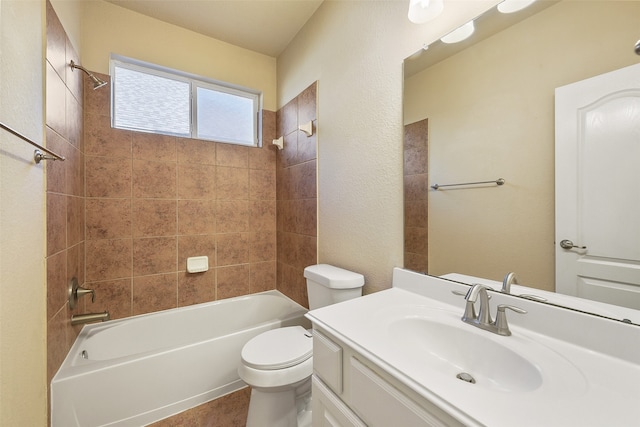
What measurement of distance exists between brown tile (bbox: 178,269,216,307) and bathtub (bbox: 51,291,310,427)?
63 millimetres

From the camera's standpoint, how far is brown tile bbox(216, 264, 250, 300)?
2.17m

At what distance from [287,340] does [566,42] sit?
171 cm

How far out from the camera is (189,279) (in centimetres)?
206

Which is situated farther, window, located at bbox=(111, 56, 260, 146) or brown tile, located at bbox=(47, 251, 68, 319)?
window, located at bbox=(111, 56, 260, 146)

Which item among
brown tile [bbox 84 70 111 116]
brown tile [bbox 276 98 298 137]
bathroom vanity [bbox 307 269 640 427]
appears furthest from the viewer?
brown tile [bbox 276 98 298 137]

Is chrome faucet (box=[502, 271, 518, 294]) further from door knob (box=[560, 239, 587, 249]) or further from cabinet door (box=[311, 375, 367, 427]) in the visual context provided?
cabinet door (box=[311, 375, 367, 427])

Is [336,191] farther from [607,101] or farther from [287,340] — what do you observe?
[607,101]

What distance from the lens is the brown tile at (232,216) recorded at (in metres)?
2.18

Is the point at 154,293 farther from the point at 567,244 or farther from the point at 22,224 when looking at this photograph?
the point at 567,244

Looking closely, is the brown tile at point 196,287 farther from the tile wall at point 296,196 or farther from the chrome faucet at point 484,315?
the chrome faucet at point 484,315

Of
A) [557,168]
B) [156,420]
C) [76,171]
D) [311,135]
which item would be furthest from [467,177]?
[76,171]

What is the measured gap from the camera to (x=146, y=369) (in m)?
1.34

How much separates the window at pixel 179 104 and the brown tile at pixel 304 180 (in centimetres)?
62

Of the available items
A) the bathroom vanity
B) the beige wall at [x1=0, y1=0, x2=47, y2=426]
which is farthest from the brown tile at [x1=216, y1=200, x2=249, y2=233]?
the bathroom vanity
